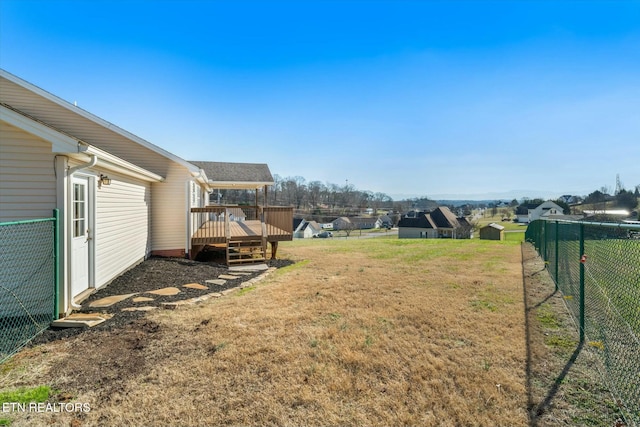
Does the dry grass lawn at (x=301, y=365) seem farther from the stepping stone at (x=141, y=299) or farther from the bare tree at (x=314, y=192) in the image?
the bare tree at (x=314, y=192)

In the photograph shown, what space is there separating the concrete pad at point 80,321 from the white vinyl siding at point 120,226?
1.45m

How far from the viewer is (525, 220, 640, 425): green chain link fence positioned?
2.69 metres

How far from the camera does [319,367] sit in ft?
10.5

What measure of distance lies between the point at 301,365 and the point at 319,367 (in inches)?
7.9

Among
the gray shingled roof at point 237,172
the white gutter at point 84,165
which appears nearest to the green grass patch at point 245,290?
the white gutter at point 84,165

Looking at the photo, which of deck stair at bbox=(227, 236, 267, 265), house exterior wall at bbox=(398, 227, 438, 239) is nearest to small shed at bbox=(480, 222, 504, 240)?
house exterior wall at bbox=(398, 227, 438, 239)

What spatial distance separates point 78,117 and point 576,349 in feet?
38.4

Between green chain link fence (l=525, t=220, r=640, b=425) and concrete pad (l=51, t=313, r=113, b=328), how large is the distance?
6.07m

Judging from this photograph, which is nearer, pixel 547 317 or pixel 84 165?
pixel 547 317

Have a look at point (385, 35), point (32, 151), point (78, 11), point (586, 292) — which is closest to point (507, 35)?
point (385, 35)

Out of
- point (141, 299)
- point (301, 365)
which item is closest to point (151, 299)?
point (141, 299)

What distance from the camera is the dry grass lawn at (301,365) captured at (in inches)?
97.5

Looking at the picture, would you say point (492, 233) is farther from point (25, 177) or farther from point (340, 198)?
point (340, 198)

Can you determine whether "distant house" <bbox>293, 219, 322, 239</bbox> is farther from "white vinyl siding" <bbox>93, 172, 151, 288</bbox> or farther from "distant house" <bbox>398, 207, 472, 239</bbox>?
"white vinyl siding" <bbox>93, 172, 151, 288</bbox>
